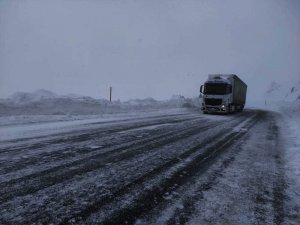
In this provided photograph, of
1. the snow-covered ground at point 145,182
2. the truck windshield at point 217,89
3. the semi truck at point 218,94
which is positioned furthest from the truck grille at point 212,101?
the snow-covered ground at point 145,182

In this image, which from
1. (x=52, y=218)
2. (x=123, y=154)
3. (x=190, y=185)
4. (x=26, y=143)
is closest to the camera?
(x=52, y=218)

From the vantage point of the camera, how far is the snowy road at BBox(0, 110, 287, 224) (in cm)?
305

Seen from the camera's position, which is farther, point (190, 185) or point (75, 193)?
point (190, 185)

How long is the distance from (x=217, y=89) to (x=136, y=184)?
835 inches

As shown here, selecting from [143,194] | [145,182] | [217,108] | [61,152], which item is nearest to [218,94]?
[217,108]

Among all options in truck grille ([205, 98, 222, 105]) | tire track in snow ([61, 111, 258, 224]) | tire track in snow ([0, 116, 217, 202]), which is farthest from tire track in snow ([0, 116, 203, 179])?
truck grille ([205, 98, 222, 105])

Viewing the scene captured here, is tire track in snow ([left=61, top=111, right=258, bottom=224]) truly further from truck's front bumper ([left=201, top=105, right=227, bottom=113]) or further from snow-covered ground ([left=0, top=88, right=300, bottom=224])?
truck's front bumper ([left=201, top=105, right=227, bottom=113])

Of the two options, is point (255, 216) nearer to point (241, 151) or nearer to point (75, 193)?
point (75, 193)

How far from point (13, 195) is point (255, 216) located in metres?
3.12

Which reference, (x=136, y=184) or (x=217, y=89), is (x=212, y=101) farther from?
(x=136, y=184)

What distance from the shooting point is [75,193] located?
3590 mm

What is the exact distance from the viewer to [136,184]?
4.10 metres

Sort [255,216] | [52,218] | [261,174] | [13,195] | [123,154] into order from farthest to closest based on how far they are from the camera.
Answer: [123,154] < [261,174] < [13,195] < [255,216] < [52,218]

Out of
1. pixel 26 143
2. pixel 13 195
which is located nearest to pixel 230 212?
pixel 13 195
